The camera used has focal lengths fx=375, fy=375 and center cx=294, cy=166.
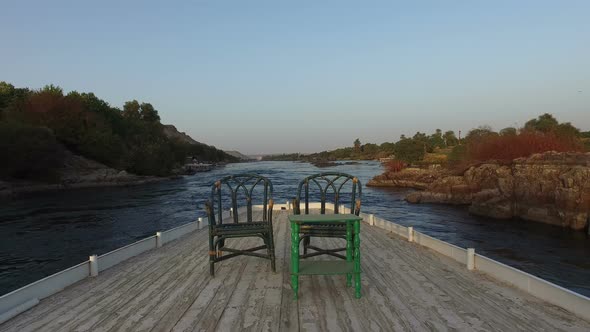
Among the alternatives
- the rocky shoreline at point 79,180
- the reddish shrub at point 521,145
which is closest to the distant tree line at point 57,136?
the rocky shoreline at point 79,180

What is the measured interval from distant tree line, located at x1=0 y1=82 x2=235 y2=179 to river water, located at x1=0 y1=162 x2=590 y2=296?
13532mm

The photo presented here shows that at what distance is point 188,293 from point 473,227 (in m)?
20.5

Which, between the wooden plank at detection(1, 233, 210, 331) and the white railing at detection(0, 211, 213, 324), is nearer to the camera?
the wooden plank at detection(1, 233, 210, 331)

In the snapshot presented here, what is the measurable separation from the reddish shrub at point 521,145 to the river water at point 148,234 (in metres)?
11.3

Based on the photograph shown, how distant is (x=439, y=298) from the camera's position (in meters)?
3.68

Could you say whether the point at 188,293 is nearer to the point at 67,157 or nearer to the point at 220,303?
the point at 220,303

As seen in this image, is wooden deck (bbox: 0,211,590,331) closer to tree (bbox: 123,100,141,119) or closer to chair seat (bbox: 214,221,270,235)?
chair seat (bbox: 214,221,270,235)

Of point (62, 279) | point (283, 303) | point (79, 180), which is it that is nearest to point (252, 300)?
point (283, 303)

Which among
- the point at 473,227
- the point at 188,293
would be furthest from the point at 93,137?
the point at 188,293

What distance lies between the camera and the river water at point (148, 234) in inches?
488

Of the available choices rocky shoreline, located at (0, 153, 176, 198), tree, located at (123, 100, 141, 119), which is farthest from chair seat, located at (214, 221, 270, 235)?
tree, located at (123, 100, 141, 119)

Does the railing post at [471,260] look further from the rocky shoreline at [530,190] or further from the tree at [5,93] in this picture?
the tree at [5,93]

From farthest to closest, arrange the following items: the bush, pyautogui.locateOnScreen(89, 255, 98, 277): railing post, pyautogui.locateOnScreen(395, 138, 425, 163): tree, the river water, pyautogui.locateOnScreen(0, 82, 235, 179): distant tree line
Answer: pyautogui.locateOnScreen(395, 138, 425, 163): tree
pyautogui.locateOnScreen(0, 82, 235, 179): distant tree line
the bush
the river water
pyautogui.locateOnScreen(89, 255, 98, 277): railing post

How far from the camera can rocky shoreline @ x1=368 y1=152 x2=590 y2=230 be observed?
20.1m
